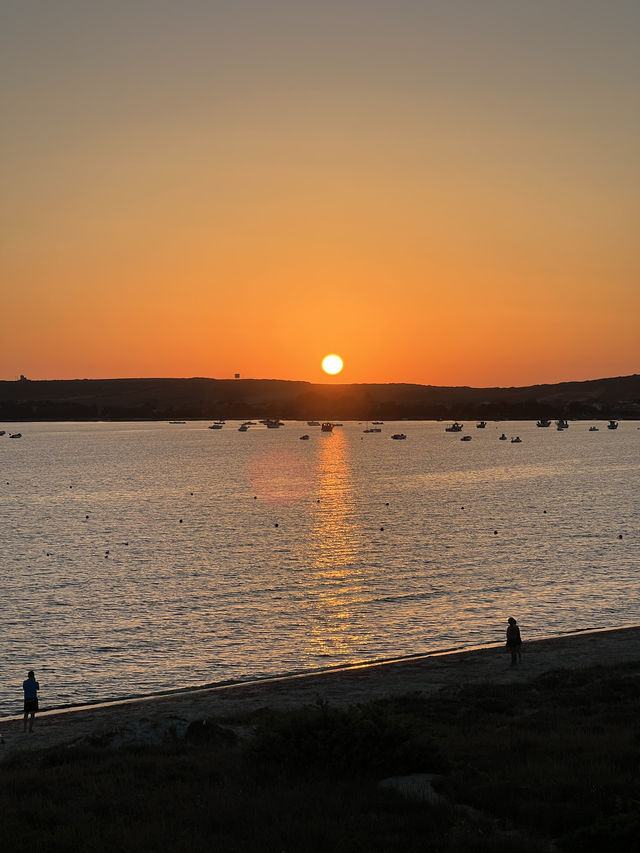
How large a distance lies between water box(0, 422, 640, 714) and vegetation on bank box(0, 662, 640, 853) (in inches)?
685

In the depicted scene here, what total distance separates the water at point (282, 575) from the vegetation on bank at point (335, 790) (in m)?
17.4

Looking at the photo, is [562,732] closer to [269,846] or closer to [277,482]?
[269,846]

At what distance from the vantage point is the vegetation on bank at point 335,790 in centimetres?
1266

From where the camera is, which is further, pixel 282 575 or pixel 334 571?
pixel 334 571

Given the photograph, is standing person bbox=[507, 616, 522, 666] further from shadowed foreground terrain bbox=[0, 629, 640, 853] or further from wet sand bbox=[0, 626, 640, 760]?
shadowed foreground terrain bbox=[0, 629, 640, 853]

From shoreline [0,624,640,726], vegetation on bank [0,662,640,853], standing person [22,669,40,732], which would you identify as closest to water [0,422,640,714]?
shoreline [0,624,640,726]

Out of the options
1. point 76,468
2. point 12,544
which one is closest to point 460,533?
point 12,544

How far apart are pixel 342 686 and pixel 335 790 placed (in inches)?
678

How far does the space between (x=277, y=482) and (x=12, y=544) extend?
70117 millimetres

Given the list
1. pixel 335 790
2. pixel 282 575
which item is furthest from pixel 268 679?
pixel 282 575

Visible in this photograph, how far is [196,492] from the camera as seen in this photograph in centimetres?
12700

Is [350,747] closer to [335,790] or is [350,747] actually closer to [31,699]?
[335,790]

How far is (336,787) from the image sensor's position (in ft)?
49.4

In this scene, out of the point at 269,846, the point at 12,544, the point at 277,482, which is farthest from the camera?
the point at 277,482
